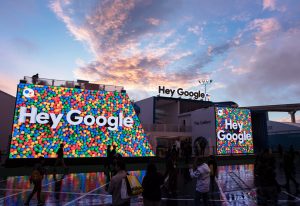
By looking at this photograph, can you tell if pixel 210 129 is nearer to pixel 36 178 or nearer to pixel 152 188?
pixel 36 178

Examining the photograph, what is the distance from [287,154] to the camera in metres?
11.2

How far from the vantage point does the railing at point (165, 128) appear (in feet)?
117

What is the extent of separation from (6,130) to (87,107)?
13991 millimetres

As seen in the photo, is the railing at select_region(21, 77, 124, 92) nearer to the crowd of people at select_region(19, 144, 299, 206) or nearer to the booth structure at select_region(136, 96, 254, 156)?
the crowd of people at select_region(19, 144, 299, 206)

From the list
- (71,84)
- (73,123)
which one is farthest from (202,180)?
(71,84)

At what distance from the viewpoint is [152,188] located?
A: 190 inches

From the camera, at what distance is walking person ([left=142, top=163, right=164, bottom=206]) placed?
4762 mm

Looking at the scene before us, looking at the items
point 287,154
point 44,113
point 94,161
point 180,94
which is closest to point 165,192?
point 287,154

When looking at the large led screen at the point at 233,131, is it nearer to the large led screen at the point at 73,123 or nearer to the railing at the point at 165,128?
the railing at the point at 165,128

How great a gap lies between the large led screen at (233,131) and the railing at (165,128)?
242 inches

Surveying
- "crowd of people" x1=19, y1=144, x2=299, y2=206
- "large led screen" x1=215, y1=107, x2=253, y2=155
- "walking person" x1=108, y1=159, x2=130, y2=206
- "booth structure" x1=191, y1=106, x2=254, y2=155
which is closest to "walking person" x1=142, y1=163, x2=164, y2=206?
"crowd of people" x1=19, y1=144, x2=299, y2=206

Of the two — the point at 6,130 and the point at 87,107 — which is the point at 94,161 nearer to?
the point at 87,107

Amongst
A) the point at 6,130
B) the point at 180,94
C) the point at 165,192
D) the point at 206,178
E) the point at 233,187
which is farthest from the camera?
the point at 180,94

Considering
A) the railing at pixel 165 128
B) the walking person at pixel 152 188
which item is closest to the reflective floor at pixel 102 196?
the walking person at pixel 152 188
